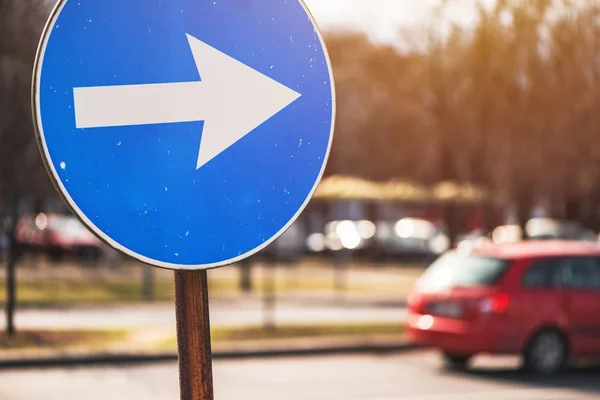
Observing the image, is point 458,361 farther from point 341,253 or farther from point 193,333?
point 341,253

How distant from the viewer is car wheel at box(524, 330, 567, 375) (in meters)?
12.9

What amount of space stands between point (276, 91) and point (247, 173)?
0.19 meters

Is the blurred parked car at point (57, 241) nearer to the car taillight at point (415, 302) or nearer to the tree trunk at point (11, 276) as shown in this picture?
the tree trunk at point (11, 276)

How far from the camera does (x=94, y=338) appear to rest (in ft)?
50.7

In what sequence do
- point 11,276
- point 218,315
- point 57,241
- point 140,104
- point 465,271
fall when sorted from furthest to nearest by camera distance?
1. point 57,241
2. point 218,315
3. point 11,276
4. point 465,271
5. point 140,104

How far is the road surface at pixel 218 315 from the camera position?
1797cm

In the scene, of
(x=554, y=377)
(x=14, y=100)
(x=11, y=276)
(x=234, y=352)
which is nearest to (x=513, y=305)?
(x=554, y=377)

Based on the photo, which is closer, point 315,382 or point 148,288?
point 315,382

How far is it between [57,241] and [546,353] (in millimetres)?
27613

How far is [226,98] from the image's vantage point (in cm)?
241

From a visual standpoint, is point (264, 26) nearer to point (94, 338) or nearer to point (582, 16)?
point (94, 338)

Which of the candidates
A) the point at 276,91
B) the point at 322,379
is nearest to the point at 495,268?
the point at 322,379

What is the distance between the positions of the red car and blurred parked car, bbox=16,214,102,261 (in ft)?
84.2

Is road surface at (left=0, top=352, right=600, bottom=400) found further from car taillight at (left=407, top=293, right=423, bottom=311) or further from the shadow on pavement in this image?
car taillight at (left=407, top=293, right=423, bottom=311)
